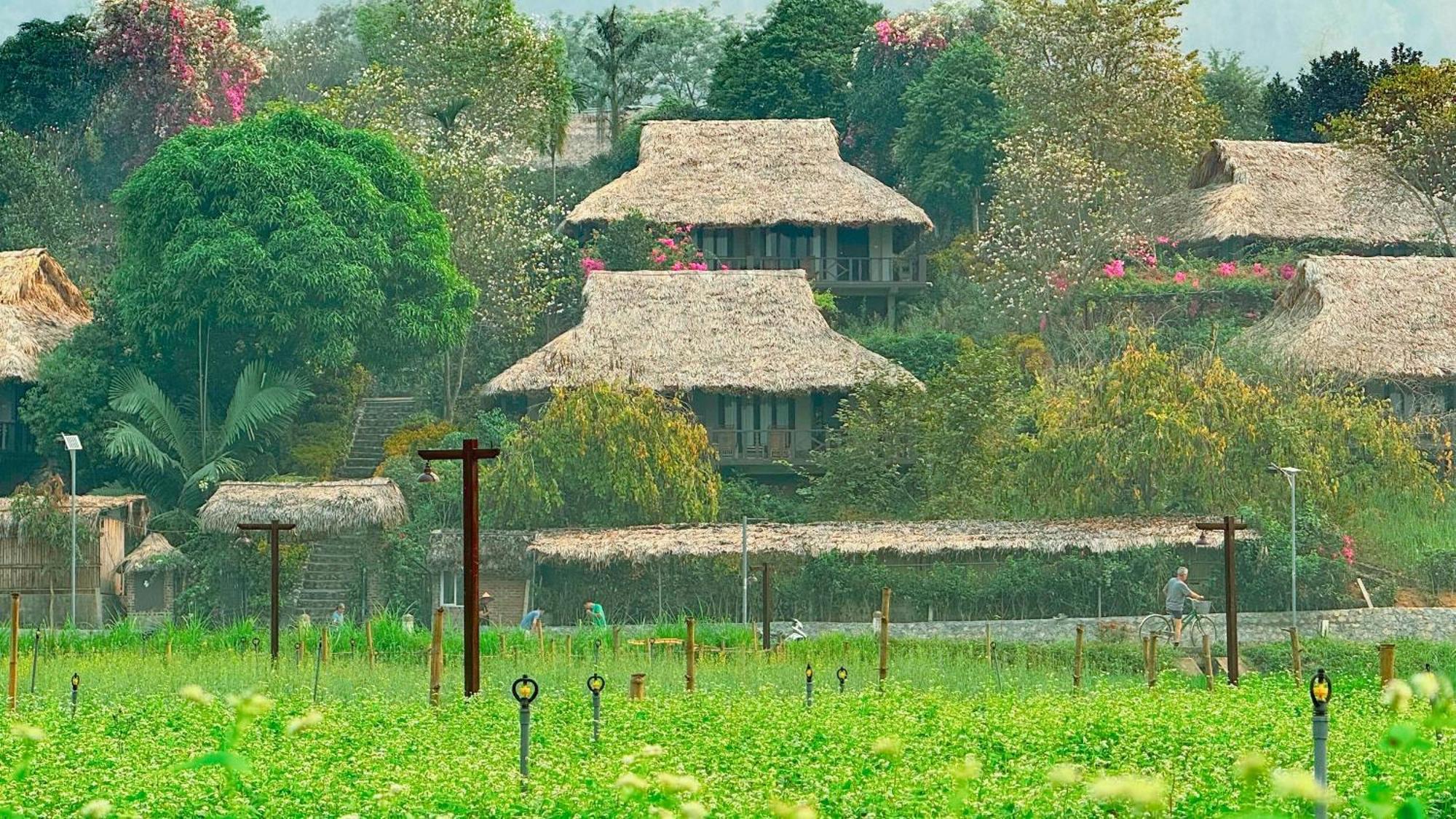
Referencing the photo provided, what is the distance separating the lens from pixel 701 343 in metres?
44.1

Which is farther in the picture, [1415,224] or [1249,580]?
[1415,224]

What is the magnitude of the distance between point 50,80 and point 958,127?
907 inches

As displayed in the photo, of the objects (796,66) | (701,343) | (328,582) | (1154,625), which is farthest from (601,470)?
(796,66)

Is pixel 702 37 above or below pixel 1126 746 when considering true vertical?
above

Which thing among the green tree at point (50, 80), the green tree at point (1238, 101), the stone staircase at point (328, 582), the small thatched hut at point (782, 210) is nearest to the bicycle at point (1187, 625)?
the stone staircase at point (328, 582)

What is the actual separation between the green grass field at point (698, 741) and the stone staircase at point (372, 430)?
15466mm

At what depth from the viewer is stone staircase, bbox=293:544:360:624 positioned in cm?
3744

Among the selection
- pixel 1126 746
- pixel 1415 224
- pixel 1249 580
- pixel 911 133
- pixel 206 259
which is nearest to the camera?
pixel 1126 746

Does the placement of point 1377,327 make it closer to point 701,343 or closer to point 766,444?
point 766,444

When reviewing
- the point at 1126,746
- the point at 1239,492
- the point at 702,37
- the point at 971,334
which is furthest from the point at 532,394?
the point at 702,37

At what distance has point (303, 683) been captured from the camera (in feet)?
82.0

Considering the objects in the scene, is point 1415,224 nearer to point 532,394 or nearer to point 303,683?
point 532,394

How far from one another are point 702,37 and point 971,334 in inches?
1806

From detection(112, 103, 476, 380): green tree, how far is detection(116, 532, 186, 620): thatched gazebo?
5032 millimetres
